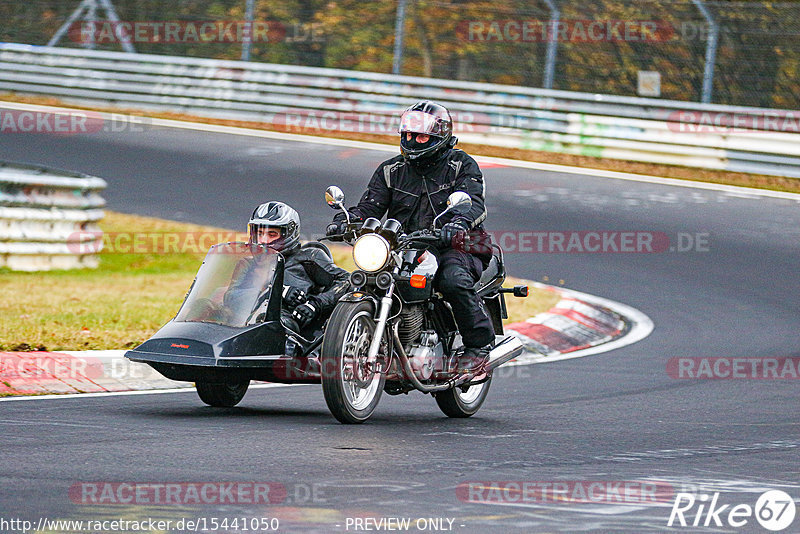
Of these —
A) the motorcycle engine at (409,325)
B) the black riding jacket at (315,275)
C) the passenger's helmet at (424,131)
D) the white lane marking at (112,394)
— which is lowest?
the white lane marking at (112,394)

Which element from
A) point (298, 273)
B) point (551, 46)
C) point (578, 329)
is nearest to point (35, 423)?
point (298, 273)

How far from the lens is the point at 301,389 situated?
9.90 meters

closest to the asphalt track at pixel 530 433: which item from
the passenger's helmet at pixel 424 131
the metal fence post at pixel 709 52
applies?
the passenger's helmet at pixel 424 131

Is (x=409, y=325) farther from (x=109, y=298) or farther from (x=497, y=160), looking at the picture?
(x=497, y=160)

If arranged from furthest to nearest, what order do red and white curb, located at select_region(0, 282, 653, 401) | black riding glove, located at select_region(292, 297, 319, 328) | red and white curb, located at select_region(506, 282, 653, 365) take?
red and white curb, located at select_region(506, 282, 653, 365) < red and white curb, located at select_region(0, 282, 653, 401) < black riding glove, located at select_region(292, 297, 319, 328)

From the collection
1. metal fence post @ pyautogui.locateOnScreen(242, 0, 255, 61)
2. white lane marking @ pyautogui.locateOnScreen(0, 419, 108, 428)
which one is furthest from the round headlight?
metal fence post @ pyautogui.locateOnScreen(242, 0, 255, 61)

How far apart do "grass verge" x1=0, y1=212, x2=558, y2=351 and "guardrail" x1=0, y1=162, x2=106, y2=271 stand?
186 mm

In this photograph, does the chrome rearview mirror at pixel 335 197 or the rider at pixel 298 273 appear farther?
the rider at pixel 298 273

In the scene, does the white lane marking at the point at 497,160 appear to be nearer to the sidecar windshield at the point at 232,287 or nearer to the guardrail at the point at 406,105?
the guardrail at the point at 406,105

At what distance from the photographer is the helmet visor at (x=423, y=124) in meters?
8.61

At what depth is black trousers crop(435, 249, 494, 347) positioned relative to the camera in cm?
845

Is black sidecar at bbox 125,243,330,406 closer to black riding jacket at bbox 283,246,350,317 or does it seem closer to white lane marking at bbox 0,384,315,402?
black riding jacket at bbox 283,246,350,317

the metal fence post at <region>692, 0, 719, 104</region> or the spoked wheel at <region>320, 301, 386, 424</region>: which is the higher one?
the metal fence post at <region>692, 0, 719, 104</region>

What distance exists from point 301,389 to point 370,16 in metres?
17.8
